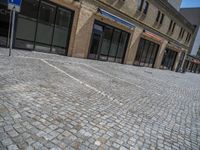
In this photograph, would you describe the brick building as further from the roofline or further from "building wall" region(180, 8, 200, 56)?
"building wall" region(180, 8, 200, 56)

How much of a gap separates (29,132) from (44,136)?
0.28m

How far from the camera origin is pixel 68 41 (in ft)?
41.2

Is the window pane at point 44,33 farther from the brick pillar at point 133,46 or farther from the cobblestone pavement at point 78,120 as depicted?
the brick pillar at point 133,46

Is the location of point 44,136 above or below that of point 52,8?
below

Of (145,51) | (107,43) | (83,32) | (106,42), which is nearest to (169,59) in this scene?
(145,51)

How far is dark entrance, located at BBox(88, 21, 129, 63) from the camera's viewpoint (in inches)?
577

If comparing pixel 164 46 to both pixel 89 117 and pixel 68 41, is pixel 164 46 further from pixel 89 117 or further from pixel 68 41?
pixel 89 117

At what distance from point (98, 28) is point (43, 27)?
5.22 meters

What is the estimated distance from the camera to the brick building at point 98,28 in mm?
10203

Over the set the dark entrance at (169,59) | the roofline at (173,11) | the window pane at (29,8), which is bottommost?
the dark entrance at (169,59)

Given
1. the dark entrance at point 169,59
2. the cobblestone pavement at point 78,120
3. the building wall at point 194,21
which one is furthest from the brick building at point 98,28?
the building wall at point 194,21

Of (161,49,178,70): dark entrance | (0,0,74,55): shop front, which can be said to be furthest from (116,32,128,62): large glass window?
(161,49,178,70): dark entrance

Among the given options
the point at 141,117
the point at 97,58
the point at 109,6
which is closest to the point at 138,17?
the point at 109,6

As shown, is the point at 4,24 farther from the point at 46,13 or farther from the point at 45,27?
the point at 46,13
